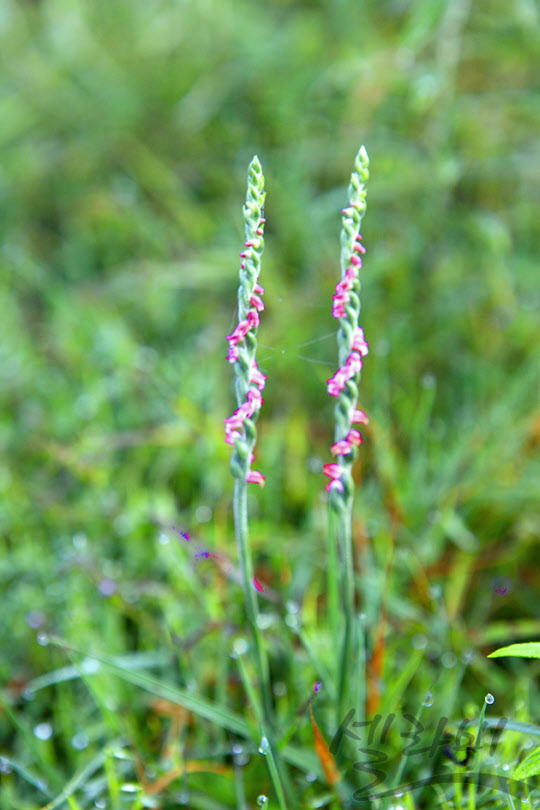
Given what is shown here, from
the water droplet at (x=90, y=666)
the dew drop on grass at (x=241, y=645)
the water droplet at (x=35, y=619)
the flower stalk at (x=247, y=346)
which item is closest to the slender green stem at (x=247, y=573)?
the flower stalk at (x=247, y=346)

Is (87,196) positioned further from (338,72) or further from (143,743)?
(143,743)

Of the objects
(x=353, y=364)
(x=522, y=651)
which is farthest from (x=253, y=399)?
(x=522, y=651)

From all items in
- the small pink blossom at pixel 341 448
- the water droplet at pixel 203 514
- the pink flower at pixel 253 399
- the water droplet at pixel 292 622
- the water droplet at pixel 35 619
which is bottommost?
the water droplet at pixel 35 619

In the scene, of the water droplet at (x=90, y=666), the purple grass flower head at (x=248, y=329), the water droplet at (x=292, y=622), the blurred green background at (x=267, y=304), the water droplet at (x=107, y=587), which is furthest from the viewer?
the blurred green background at (x=267, y=304)

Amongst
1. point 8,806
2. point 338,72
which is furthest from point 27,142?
point 8,806

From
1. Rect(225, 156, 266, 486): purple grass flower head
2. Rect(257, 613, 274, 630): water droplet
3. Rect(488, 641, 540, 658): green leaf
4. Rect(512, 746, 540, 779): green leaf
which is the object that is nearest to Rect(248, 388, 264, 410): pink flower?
Rect(225, 156, 266, 486): purple grass flower head

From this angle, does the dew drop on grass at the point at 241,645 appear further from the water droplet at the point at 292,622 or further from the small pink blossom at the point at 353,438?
the small pink blossom at the point at 353,438
